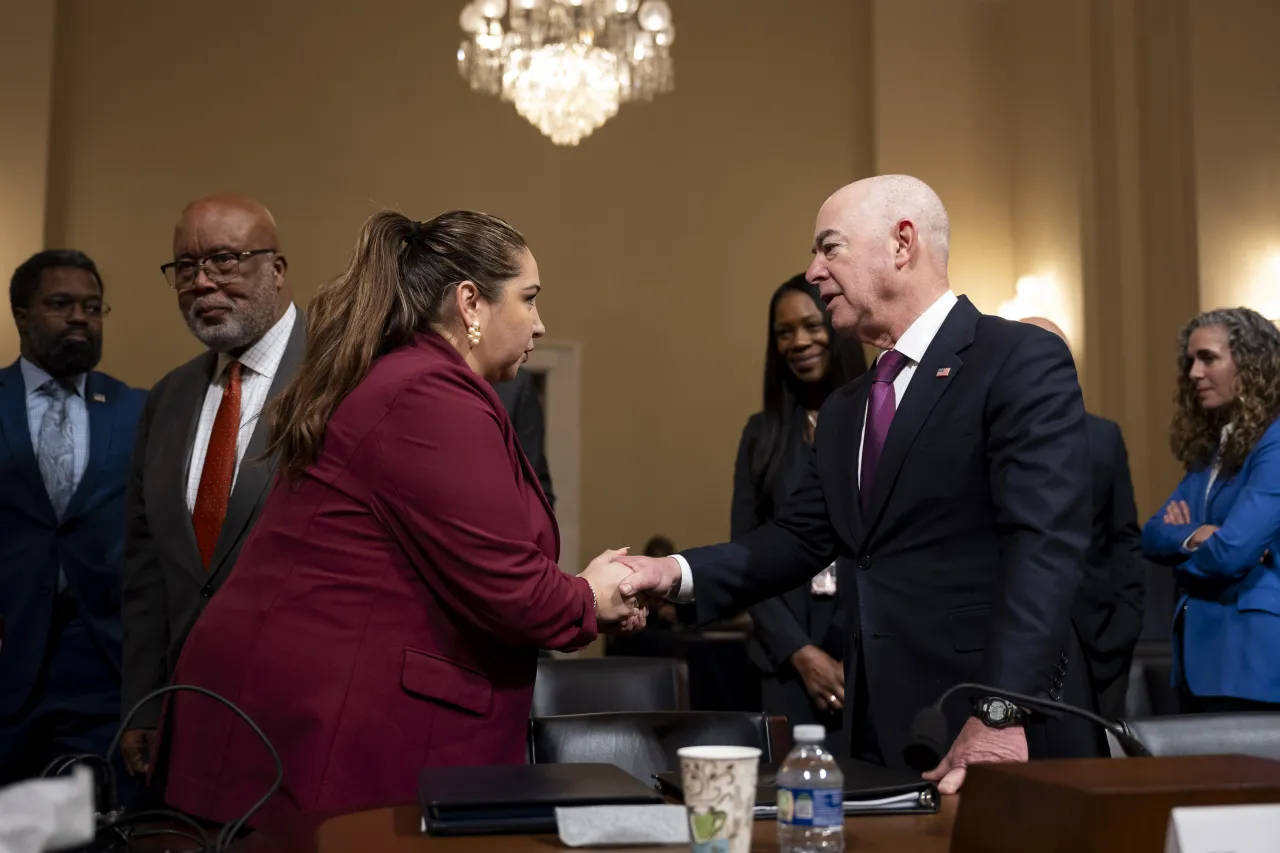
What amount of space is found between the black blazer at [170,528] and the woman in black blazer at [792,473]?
1375mm

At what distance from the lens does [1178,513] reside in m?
4.39

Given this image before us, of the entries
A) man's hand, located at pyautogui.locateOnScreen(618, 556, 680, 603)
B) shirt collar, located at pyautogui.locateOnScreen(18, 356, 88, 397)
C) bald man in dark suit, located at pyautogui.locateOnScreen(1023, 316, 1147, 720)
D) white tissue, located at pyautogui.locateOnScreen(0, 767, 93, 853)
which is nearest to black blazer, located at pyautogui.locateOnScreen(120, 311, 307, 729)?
man's hand, located at pyautogui.locateOnScreen(618, 556, 680, 603)

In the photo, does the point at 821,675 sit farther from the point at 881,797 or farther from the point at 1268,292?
the point at 1268,292

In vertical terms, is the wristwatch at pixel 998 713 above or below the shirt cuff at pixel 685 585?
below

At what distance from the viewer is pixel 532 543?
82.6 inches

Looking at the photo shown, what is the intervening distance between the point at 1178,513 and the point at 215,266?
3.04 metres

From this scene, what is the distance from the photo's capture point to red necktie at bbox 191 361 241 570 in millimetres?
2986

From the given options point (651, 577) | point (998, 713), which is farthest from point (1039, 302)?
point (998, 713)

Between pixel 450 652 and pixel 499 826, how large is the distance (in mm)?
594

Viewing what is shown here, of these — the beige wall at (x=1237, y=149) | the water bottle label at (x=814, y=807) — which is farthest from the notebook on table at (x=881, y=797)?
the beige wall at (x=1237, y=149)

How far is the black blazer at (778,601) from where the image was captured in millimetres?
3625

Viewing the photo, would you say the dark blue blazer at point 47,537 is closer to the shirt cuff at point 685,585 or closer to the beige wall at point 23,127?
the shirt cuff at point 685,585

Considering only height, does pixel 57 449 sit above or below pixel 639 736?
above

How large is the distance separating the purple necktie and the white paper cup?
120 centimetres
